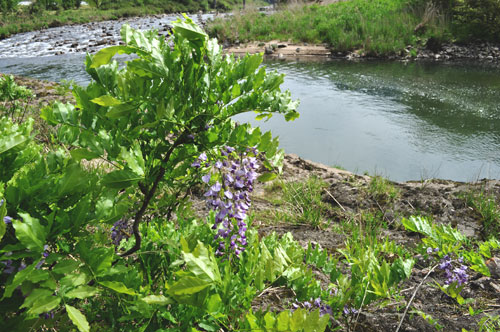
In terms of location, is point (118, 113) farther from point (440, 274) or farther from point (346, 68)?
point (346, 68)

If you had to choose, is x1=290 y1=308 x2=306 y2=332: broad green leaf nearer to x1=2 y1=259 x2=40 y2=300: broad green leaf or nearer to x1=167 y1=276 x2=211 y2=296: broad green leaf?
x1=167 y1=276 x2=211 y2=296: broad green leaf

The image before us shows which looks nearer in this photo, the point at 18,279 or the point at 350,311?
the point at 18,279

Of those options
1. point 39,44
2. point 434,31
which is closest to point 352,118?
point 434,31

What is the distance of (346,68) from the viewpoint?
11203 mm

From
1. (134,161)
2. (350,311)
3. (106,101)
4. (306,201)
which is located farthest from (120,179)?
(306,201)

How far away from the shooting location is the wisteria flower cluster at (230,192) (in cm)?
117

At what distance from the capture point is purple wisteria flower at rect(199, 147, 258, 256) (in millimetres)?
1165

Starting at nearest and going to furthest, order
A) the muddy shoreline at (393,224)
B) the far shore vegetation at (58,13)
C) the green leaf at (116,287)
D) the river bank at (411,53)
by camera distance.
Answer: the green leaf at (116,287) < the muddy shoreline at (393,224) < the river bank at (411,53) < the far shore vegetation at (58,13)

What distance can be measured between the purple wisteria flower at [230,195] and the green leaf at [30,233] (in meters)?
0.50

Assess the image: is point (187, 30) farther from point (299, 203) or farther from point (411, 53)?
point (411, 53)

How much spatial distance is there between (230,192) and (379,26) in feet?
47.4

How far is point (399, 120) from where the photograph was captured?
22.0 feet

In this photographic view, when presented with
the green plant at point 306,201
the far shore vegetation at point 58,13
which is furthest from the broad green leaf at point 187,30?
the far shore vegetation at point 58,13

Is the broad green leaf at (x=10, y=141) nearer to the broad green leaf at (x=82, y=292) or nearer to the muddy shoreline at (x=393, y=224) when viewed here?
the broad green leaf at (x=82, y=292)
